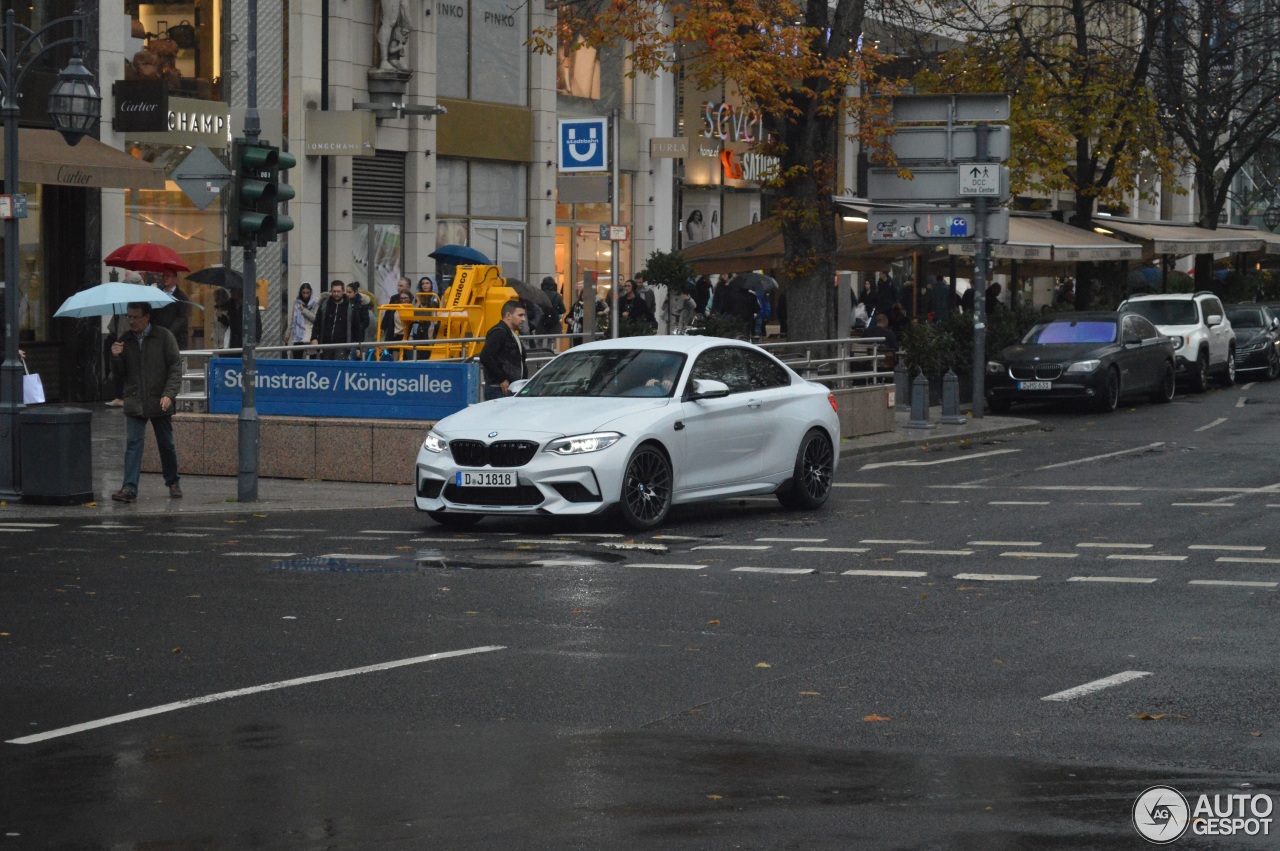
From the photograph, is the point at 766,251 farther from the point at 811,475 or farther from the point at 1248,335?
the point at 811,475

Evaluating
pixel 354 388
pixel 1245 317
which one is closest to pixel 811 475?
pixel 354 388

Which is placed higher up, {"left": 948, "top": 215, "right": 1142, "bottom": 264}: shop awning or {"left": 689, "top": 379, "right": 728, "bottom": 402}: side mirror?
{"left": 948, "top": 215, "right": 1142, "bottom": 264}: shop awning

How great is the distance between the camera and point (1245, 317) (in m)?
40.4

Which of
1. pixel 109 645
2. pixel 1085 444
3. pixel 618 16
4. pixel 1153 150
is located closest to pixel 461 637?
pixel 109 645

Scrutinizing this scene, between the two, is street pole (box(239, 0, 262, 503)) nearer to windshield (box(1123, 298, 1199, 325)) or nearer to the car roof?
the car roof

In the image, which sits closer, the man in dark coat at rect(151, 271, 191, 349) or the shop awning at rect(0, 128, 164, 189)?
the shop awning at rect(0, 128, 164, 189)

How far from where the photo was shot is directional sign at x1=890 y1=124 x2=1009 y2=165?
91.4 ft

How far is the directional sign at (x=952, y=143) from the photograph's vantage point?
1097 inches

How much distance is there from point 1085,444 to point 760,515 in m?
8.76

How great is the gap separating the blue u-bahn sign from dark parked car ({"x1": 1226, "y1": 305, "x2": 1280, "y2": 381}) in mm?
22987

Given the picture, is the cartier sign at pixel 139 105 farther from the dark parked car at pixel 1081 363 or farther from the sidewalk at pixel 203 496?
the dark parked car at pixel 1081 363

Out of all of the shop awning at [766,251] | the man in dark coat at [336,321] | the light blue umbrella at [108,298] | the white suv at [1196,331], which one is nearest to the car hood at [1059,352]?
the shop awning at [766,251]

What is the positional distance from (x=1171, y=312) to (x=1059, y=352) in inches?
259

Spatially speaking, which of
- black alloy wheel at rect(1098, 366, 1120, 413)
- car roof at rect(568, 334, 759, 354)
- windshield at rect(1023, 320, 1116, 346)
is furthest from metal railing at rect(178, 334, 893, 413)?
black alloy wheel at rect(1098, 366, 1120, 413)
